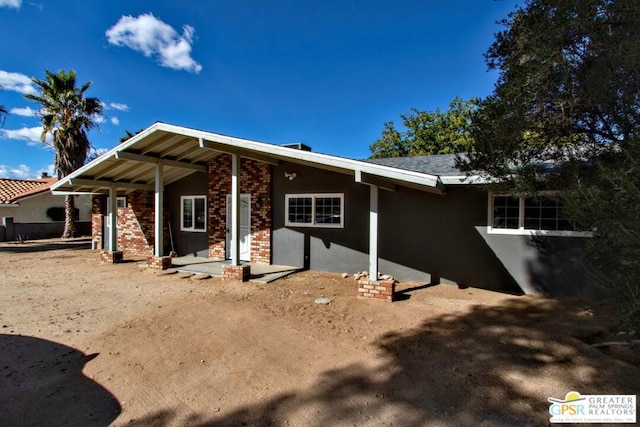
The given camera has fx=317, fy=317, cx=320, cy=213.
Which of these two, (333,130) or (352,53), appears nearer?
(352,53)

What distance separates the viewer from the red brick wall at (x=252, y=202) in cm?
964

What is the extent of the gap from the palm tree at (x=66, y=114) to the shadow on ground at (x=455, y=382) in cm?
1856

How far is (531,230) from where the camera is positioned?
6.60 meters

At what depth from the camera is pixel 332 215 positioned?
8836 mm

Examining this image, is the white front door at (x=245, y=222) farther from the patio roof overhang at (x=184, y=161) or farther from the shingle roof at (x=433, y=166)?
the shingle roof at (x=433, y=166)

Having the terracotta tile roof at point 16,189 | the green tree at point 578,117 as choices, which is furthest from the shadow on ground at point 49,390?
the terracotta tile roof at point 16,189

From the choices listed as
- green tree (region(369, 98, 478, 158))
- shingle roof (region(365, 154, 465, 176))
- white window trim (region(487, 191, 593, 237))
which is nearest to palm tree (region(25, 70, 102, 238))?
shingle roof (region(365, 154, 465, 176))

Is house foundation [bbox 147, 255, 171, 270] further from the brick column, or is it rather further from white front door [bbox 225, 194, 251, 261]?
the brick column

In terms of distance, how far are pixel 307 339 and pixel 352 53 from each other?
12.6 meters

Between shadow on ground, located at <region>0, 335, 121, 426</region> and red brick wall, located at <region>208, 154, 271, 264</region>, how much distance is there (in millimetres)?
5857

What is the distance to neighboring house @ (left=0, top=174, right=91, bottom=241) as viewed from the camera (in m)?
18.3

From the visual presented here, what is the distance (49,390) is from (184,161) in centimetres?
Result: 770

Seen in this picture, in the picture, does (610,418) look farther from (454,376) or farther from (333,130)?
(333,130)

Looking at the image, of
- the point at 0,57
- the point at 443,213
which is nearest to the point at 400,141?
the point at 443,213
